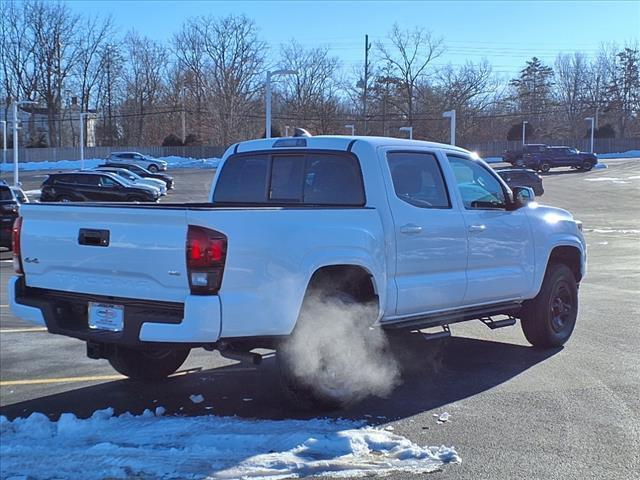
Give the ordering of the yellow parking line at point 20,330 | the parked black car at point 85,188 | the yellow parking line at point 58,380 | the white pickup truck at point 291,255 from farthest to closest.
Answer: the parked black car at point 85,188
the yellow parking line at point 20,330
the yellow parking line at point 58,380
the white pickup truck at point 291,255

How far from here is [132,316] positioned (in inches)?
176

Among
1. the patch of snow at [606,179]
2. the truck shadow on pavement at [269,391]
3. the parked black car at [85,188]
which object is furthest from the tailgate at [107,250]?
the patch of snow at [606,179]

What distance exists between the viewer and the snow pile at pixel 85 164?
65312mm

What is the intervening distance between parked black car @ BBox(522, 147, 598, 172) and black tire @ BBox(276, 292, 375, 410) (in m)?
50.6

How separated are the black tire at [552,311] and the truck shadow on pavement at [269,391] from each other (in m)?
0.16

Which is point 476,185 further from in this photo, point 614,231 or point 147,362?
point 614,231

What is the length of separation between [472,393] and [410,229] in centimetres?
144

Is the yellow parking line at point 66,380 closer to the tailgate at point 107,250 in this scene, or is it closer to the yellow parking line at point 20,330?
the tailgate at point 107,250

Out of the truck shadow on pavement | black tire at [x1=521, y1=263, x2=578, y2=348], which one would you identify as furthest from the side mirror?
the truck shadow on pavement

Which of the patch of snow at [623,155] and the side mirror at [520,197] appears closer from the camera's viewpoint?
the side mirror at [520,197]

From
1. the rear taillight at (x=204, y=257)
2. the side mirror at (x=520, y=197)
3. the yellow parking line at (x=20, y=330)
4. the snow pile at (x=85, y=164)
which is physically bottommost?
the yellow parking line at (x=20, y=330)

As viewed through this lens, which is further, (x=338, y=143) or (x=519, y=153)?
(x=519, y=153)

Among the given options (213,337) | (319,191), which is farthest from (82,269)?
(319,191)

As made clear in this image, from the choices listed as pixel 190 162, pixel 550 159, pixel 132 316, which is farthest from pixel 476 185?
pixel 190 162
